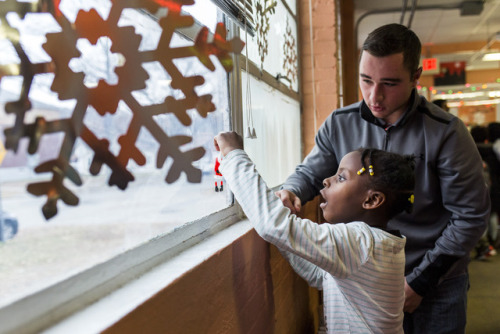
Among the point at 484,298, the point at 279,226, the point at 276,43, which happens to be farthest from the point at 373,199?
the point at 484,298

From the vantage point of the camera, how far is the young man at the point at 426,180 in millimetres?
1405

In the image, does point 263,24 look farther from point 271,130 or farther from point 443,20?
point 443,20

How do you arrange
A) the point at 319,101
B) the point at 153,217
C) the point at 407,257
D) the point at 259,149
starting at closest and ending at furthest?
the point at 153,217
the point at 407,257
the point at 259,149
the point at 319,101

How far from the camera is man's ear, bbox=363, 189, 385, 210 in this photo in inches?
45.8

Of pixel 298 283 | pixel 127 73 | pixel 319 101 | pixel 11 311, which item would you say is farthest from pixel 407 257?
pixel 319 101

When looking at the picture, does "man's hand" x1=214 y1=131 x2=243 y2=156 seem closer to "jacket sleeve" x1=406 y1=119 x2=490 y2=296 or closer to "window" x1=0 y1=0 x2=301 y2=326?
"window" x1=0 y1=0 x2=301 y2=326

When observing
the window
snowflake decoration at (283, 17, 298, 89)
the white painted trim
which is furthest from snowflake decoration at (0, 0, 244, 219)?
snowflake decoration at (283, 17, 298, 89)

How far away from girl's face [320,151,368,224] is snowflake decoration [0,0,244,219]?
1.47 feet

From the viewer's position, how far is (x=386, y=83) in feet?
4.69

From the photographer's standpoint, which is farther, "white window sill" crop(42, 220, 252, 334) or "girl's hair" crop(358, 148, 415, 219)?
"girl's hair" crop(358, 148, 415, 219)

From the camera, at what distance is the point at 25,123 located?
1.86 ft

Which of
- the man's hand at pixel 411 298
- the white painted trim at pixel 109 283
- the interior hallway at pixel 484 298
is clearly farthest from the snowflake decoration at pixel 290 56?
the interior hallway at pixel 484 298

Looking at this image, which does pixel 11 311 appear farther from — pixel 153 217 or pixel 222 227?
pixel 222 227

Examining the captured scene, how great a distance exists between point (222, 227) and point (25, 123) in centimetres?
80
